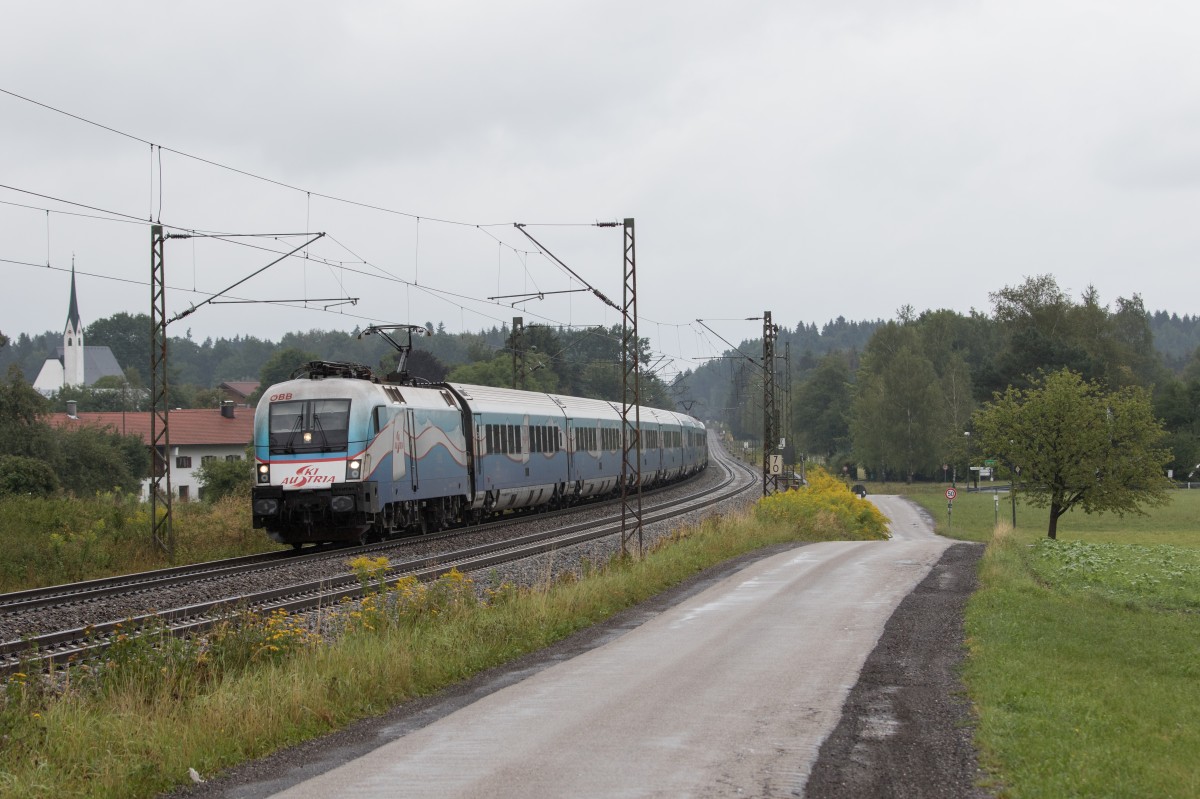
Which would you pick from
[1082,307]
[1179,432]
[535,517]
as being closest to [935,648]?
[535,517]

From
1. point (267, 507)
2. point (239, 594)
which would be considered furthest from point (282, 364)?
point (239, 594)

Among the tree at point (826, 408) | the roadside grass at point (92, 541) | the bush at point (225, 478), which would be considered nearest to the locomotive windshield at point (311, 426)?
the roadside grass at point (92, 541)

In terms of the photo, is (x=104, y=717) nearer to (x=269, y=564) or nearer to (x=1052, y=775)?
(x=1052, y=775)

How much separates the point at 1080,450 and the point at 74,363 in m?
133

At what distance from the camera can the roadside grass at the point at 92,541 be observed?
2273cm

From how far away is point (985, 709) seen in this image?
10.3 meters

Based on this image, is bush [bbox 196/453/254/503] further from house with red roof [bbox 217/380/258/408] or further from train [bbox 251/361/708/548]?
house with red roof [bbox 217/380/258/408]

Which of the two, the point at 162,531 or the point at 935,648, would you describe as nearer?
the point at 935,648

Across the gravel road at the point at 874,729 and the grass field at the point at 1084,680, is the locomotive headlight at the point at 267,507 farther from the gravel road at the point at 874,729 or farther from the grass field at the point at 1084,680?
the grass field at the point at 1084,680

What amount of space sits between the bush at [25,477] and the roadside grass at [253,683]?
3642 cm

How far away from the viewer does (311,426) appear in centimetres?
2677

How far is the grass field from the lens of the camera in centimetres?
805

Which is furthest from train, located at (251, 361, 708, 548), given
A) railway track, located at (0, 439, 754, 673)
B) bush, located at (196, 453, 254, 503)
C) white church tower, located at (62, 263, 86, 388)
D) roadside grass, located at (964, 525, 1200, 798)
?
white church tower, located at (62, 263, 86, 388)

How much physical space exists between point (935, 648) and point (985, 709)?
3974 mm
